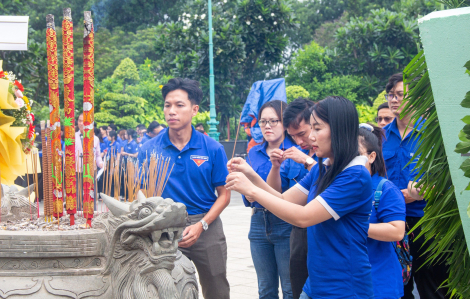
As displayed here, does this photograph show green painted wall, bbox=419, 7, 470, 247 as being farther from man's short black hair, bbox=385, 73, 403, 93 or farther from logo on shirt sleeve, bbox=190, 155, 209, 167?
man's short black hair, bbox=385, 73, 403, 93

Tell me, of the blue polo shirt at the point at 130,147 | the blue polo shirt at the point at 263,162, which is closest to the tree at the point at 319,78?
the blue polo shirt at the point at 130,147

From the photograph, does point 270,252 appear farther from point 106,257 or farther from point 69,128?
point 69,128

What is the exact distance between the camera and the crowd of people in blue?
6.08 feet

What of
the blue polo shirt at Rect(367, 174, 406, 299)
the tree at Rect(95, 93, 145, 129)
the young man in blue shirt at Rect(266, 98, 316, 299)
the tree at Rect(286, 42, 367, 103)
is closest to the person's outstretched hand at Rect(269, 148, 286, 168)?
the young man in blue shirt at Rect(266, 98, 316, 299)

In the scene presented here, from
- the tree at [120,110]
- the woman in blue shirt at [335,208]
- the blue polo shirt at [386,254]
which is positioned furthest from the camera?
the tree at [120,110]

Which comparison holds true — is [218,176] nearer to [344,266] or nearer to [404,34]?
[344,266]

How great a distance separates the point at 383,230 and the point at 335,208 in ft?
1.73

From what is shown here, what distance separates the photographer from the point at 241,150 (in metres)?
16.9

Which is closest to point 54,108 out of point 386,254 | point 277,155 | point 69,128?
point 69,128

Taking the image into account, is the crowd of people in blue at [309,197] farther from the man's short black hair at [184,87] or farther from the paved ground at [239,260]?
the paved ground at [239,260]

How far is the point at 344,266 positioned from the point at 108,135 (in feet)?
33.2

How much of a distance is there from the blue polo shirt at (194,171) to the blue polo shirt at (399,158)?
1.10 meters

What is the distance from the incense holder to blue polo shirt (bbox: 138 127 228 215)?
2.24 ft

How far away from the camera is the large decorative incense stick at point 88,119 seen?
86.4 inches
